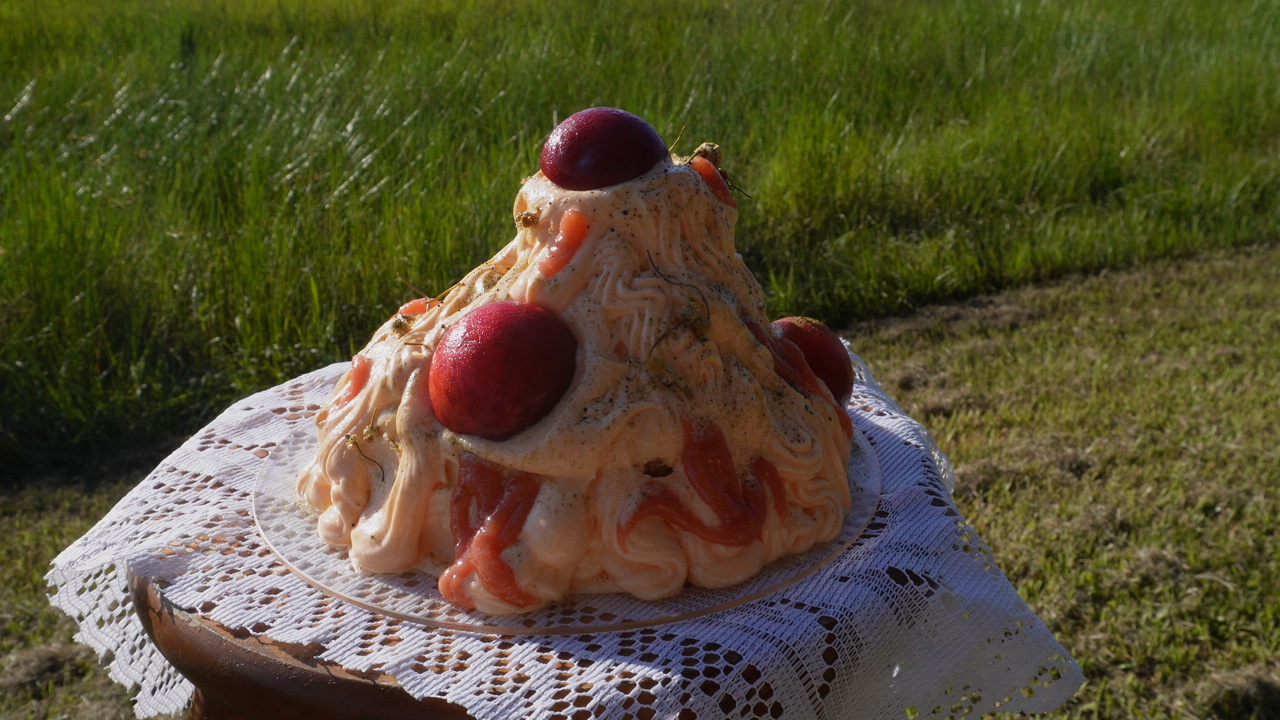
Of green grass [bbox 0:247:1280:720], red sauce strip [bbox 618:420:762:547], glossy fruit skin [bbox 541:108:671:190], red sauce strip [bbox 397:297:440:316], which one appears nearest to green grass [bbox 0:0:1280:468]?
green grass [bbox 0:247:1280:720]

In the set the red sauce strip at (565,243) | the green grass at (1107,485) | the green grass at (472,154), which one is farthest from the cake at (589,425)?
the green grass at (472,154)

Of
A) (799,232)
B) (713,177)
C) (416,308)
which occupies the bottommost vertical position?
(799,232)

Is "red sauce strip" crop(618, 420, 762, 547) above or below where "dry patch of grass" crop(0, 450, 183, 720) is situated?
above

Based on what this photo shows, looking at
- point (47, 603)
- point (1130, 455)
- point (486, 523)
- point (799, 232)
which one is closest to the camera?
point (486, 523)

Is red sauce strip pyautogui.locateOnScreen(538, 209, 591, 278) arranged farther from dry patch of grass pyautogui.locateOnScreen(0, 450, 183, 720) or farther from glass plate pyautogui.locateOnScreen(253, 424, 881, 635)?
dry patch of grass pyautogui.locateOnScreen(0, 450, 183, 720)

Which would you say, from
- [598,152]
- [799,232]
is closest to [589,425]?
[598,152]

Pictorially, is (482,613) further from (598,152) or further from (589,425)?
(598,152)

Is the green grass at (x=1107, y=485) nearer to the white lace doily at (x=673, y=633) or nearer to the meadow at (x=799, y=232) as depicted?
the meadow at (x=799, y=232)
